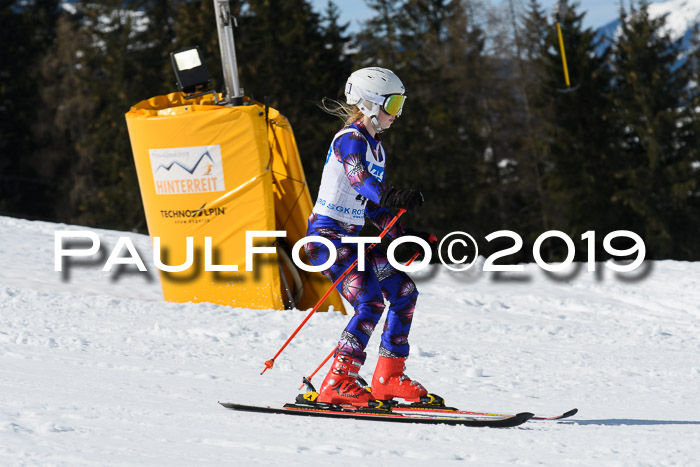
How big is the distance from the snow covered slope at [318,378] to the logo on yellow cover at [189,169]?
100cm

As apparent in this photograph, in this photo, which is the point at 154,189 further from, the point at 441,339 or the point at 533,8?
the point at 533,8

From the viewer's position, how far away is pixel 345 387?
4062 mm

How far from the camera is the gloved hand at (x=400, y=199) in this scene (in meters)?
3.76

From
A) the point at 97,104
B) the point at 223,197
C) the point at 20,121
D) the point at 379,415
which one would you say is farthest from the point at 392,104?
the point at 20,121

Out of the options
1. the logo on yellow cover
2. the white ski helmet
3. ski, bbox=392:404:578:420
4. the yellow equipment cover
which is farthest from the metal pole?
ski, bbox=392:404:578:420

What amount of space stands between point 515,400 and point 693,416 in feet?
2.90

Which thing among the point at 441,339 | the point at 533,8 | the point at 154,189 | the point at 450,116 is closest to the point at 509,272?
the point at 441,339

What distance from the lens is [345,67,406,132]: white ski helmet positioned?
405 cm

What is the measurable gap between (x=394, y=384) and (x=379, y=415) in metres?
0.26

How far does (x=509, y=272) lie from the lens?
10211 mm

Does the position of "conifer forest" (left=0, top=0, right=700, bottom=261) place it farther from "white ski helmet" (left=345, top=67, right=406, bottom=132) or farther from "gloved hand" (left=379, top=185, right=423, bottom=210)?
"gloved hand" (left=379, top=185, right=423, bottom=210)

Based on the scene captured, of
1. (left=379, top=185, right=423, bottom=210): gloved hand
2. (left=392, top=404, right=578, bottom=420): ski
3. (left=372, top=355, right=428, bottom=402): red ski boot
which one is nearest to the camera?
(left=379, top=185, right=423, bottom=210): gloved hand

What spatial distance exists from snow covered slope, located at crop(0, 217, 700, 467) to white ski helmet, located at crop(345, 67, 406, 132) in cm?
141

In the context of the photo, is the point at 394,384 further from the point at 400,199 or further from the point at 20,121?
the point at 20,121
